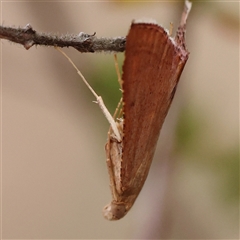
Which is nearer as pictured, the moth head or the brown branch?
the brown branch

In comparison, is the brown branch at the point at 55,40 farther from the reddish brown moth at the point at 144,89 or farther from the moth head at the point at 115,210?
the moth head at the point at 115,210

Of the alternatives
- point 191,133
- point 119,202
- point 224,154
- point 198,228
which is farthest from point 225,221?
point 119,202

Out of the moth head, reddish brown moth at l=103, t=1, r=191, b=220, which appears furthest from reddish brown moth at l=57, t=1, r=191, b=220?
the moth head

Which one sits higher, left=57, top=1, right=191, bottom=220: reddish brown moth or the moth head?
left=57, top=1, right=191, bottom=220: reddish brown moth

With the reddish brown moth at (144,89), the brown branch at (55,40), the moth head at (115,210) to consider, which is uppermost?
the brown branch at (55,40)

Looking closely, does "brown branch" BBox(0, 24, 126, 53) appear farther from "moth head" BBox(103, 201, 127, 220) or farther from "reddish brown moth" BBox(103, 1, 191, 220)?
"moth head" BBox(103, 201, 127, 220)

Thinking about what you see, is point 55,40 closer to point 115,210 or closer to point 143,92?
point 143,92

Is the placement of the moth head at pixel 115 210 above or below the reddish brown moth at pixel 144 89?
below

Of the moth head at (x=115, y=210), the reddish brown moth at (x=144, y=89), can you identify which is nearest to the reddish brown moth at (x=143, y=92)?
the reddish brown moth at (x=144, y=89)
